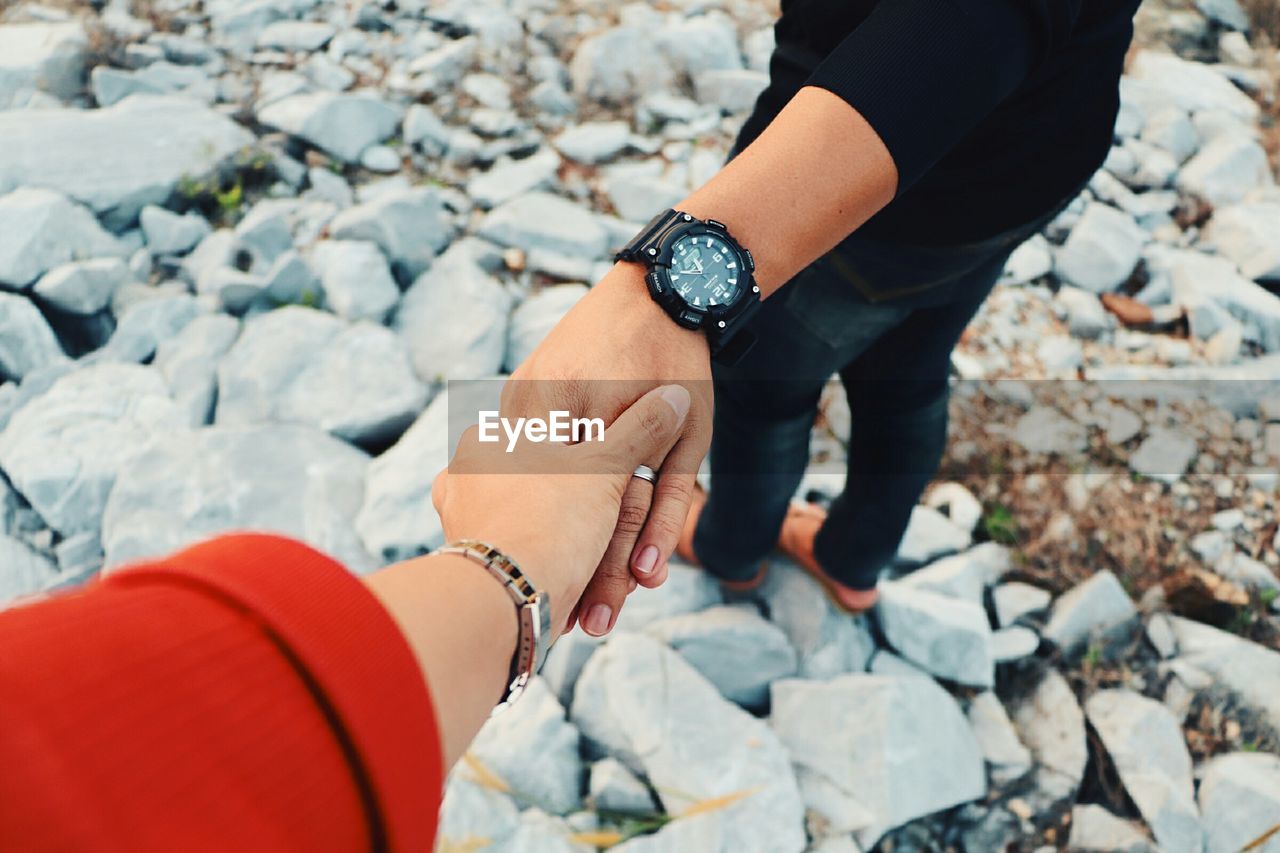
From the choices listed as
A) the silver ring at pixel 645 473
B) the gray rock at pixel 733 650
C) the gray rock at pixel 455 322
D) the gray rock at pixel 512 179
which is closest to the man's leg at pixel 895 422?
the gray rock at pixel 733 650

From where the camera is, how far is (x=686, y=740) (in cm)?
236

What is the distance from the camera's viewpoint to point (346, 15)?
5.20 meters

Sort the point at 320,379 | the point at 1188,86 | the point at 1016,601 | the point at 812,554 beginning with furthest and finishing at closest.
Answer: the point at 1188,86 → the point at 320,379 → the point at 1016,601 → the point at 812,554

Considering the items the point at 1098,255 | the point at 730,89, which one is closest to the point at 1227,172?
the point at 1098,255

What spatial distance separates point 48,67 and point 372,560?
12.1ft

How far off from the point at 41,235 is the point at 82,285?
0.30 meters

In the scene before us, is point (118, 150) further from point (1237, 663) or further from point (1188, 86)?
point (1188, 86)

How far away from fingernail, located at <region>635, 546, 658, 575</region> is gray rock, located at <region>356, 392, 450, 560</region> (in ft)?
4.55

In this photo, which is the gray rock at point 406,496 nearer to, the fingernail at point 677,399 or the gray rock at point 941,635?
the fingernail at point 677,399

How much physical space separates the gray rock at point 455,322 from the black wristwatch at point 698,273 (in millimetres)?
1961

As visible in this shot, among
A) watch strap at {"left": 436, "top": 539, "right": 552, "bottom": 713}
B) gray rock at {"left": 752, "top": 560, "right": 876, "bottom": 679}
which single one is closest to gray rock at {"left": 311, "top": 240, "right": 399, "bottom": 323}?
gray rock at {"left": 752, "top": 560, "right": 876, "bottom": 679}

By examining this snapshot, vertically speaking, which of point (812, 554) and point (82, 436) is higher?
point (82, 436)

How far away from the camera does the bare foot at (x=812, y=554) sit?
9.01 ft

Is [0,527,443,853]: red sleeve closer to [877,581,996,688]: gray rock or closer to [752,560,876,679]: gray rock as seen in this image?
[752,560,876,679]: gray rock
